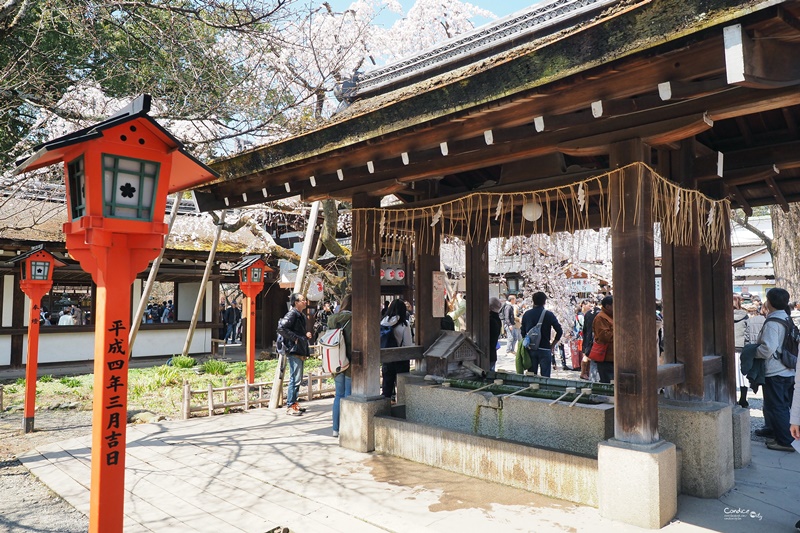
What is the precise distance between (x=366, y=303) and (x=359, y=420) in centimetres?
150

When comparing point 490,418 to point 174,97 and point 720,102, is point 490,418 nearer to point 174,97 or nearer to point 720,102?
point 720,102

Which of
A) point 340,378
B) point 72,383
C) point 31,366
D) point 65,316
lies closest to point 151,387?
point 72,383

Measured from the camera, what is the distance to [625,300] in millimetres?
4445

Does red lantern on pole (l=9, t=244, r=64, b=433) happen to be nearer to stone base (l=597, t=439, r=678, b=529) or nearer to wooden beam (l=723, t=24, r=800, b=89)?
stone base (l=597, t=439, r=678, b=529)

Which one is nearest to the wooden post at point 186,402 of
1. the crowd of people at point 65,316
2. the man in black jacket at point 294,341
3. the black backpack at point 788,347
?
the man in black jacket at point 294,341

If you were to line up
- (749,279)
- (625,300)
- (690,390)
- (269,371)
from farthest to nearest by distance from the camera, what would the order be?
(749,279), (269,371), (690,390), (625,300)

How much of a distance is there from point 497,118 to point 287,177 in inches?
127

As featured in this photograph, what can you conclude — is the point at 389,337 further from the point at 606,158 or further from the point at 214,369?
the point at 214,369

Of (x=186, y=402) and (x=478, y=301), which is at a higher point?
(x=478, y=301)

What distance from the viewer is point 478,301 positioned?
8109 millimetres

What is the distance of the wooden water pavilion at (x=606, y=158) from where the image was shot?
3.40 m

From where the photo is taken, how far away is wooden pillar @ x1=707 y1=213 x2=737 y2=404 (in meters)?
6.04

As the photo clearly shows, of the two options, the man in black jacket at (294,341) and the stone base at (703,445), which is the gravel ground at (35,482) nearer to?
the stone base at (703,445)

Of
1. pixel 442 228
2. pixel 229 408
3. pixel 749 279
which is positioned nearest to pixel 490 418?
pixel 442 228
